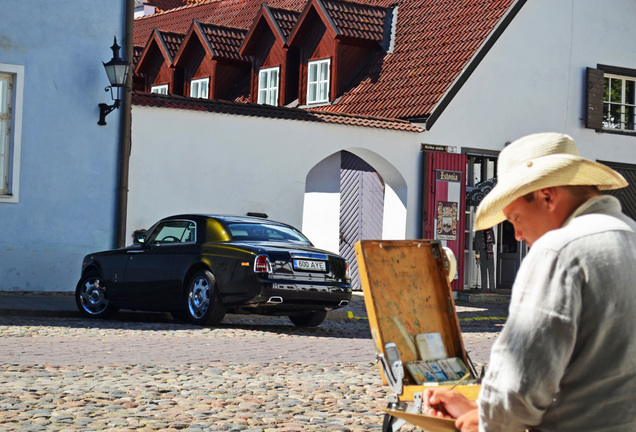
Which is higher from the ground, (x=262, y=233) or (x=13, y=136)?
(x=13, y=136)

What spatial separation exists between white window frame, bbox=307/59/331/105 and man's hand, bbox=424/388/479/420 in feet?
75.4

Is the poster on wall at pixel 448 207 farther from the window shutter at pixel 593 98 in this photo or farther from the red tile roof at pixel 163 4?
A: the red tile roof at pixel 163 4

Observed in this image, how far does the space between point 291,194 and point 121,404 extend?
44.9ft

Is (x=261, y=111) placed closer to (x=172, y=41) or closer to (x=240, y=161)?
(x=240, y=161)

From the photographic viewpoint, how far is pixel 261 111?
815 inches

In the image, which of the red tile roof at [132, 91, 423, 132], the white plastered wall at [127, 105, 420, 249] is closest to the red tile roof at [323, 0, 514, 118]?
the red tile roof at [132, 91, 423, 132]

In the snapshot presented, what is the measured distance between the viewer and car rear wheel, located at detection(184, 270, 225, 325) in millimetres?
13781

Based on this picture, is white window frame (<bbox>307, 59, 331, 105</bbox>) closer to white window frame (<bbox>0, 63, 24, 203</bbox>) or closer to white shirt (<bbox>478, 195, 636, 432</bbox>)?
white window frame (<bbox>0, 63, 24, 203</bbox>)

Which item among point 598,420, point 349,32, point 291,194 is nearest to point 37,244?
point 291,194

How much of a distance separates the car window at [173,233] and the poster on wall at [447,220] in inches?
330

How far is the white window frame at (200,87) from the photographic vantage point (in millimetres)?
28936

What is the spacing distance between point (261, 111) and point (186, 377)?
40.2 ft

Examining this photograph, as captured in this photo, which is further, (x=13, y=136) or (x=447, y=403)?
(x=13, y=136)

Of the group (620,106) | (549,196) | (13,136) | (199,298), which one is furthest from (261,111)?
(549,196)
